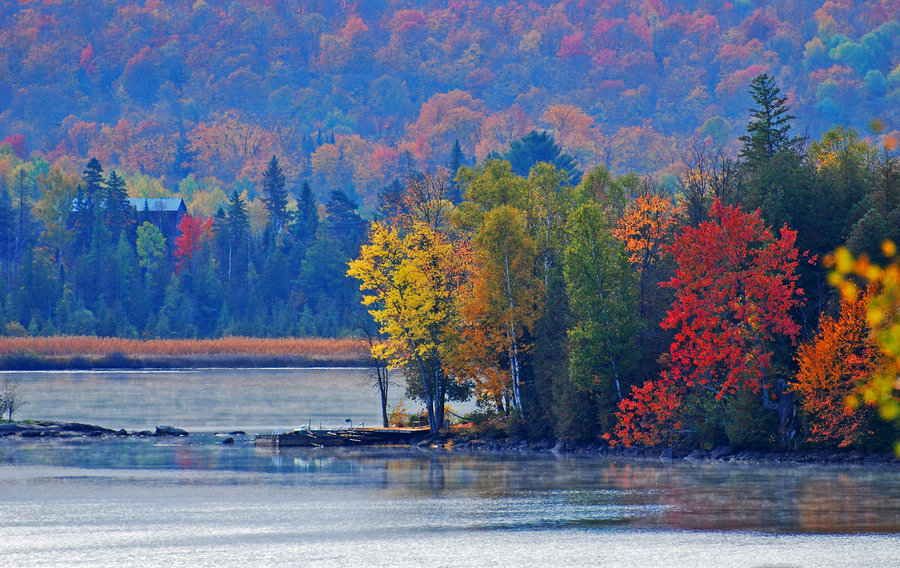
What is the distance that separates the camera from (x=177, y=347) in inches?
4749

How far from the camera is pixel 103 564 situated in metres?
29.3

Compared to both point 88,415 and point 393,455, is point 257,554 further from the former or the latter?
point 88,415

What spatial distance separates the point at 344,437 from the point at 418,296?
8297mm

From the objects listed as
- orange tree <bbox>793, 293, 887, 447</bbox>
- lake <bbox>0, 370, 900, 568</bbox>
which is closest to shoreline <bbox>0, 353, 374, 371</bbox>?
lake <bbox>0, 370, 900, 568</bbox>

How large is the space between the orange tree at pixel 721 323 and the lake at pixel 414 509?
2.72 meters

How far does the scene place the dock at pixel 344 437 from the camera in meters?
61.4

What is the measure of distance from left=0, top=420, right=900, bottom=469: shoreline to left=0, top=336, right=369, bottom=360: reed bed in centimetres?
4802

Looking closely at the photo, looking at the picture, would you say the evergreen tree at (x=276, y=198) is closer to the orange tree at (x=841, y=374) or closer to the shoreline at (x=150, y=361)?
the shoreline at (x=150, y=361)

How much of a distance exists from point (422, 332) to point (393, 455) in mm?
6638

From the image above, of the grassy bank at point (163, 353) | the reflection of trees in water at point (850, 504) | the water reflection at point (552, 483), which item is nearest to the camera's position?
the reflection of trees in water at point (850, 504)

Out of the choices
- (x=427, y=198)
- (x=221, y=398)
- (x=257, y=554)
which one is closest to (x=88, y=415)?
(x=221, y=398)

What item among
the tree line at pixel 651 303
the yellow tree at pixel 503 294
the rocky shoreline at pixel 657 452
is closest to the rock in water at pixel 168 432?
the tree line at pixel 651 303

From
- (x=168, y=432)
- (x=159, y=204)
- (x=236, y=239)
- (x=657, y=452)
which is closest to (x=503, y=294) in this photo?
(x=657, y=452)

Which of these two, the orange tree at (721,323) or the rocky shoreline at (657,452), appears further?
the orange tree at (721,323)
